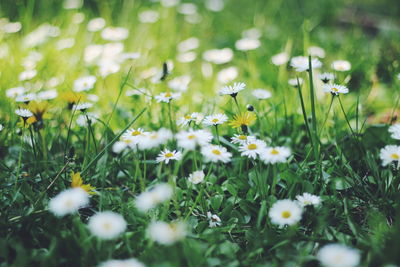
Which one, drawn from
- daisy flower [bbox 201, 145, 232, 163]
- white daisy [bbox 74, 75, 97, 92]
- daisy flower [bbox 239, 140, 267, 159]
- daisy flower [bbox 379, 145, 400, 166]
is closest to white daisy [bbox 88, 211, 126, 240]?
daisy flower [bbox 201, 145, 232, 163]

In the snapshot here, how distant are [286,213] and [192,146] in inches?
13.5

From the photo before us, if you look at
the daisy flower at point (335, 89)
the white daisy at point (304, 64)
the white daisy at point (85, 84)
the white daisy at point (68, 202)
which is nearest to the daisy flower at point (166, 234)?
the white daisy at point (68, 202)

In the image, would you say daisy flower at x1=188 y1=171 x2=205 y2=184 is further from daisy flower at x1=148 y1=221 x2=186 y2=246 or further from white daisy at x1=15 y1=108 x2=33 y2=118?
white daisy at x1=15 y1=108 x2=33 y2=118

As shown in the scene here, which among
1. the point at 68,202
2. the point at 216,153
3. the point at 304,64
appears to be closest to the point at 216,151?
the point at 216,153

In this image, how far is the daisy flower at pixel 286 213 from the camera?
3.28 feet

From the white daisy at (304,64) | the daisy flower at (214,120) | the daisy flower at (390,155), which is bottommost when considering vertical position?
the daisy flower at (390,155)

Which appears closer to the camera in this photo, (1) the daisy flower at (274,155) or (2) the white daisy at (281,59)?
(1) the daisy flower at (274,155)

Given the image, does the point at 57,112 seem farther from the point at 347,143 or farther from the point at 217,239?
the point at 347,143

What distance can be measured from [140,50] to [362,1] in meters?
2.54

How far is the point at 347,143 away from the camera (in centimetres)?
157

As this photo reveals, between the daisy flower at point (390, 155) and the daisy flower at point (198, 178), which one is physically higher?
the daisy flower at point (390, 155)

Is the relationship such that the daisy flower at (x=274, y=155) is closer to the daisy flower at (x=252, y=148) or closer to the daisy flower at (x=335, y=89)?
the daisy flower at (x=252, y=148)

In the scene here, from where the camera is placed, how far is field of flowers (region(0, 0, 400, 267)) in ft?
3.38

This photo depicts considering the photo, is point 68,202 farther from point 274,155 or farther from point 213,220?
point 274,155
